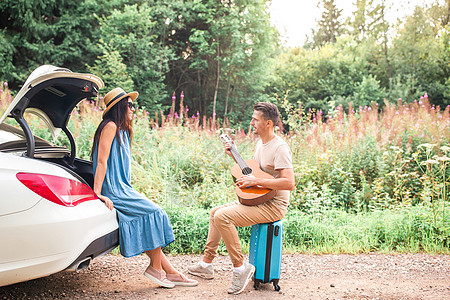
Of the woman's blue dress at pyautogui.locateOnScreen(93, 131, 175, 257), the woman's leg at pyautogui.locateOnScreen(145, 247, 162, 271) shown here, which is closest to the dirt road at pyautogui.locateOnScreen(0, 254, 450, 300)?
the woman's leg at pyautogui.locateOnScreen(145, 247, 162, 271)

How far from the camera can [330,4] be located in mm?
46094

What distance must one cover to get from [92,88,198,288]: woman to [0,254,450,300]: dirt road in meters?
0.37

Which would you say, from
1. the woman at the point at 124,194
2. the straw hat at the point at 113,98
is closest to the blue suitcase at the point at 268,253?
the woman at the point at 124,194

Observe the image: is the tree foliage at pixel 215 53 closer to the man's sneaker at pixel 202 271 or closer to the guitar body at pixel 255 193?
the man's sneaker at pixel 202 271

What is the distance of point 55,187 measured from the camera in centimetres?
296

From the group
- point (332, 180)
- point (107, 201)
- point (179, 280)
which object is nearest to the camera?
point (107, 201)

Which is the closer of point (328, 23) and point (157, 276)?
point (157, 276)

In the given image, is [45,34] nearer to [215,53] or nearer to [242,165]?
[215,53]

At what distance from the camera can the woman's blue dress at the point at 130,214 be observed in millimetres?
3527

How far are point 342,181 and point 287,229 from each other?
7.66ft

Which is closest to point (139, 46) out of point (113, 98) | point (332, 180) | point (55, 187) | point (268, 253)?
point (332, 180)

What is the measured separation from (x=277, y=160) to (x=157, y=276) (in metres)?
1.56

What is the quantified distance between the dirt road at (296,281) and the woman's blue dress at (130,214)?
0.51m

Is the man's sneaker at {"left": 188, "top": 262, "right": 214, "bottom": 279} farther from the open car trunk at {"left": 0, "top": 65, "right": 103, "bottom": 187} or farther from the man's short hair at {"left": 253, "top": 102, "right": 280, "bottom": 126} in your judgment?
the man's short hair at {"left": 253, "top": 102, "right": 280, "bottom": 126}
